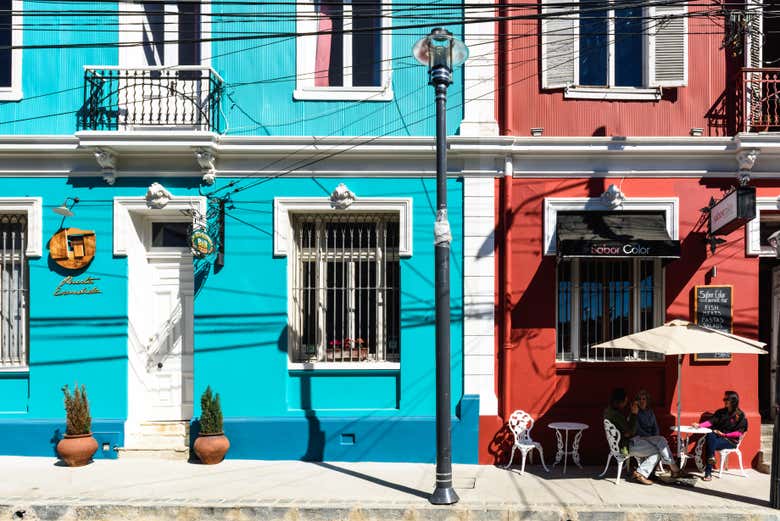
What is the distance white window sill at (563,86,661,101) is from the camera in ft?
32.0

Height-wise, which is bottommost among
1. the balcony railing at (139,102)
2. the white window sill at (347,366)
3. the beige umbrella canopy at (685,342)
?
the white window sill at (347,366)

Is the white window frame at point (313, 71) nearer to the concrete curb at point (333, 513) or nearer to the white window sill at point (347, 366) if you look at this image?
the white window sill at point (347, 366)

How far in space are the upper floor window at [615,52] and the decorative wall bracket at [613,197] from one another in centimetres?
135

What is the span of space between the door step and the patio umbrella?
585 centimetres

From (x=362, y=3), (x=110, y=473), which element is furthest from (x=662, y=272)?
(x=110, y=473)

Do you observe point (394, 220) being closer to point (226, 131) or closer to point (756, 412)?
point (226, 131)

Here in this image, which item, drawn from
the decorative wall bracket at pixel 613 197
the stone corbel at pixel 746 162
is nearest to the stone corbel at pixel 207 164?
the decorative wall bracket at pixel 613 197

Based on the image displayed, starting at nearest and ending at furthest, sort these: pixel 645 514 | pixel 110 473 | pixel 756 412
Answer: pixel 645 514, pixel 110 473, pixel 756 412

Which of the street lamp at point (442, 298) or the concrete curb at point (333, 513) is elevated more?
the street lamp at point (442, 298)

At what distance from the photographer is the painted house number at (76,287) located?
9.59m

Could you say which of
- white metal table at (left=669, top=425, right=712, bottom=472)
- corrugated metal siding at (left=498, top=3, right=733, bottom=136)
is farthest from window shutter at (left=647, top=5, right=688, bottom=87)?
white metal table at (left=669, top=425, right=712, bottom=472)

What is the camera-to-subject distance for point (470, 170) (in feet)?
31.7

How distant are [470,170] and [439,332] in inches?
113

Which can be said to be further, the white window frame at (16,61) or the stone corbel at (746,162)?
the white window frame at (16,61)
